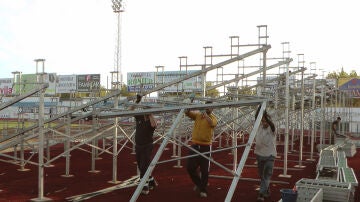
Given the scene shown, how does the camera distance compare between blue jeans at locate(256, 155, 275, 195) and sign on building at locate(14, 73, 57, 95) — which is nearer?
blue jeans at locate(256, 155, 275, 195)

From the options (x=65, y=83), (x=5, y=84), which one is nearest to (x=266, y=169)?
(x=65, y=83)

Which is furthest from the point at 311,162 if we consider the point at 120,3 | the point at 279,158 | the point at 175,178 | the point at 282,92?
the point at 120,3

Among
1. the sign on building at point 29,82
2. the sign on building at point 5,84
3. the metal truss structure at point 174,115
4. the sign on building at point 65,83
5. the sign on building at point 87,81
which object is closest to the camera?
the metal truss structure at point 174,115

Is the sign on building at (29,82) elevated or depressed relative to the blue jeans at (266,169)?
elevated

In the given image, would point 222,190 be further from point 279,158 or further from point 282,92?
point 282,92

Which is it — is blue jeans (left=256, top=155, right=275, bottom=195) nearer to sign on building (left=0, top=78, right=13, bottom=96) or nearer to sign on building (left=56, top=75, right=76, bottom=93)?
sign on building (left=56, top=75, right=76, bottom=93)

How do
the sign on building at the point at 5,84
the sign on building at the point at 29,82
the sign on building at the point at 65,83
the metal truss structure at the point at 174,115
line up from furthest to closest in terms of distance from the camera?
the sign on building at the point at 5,84 → the sign on building at the point at 65,83 → the sign on building at the point at 29,82 → the metal truss structure at the point at 174,115

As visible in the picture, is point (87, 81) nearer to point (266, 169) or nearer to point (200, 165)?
point (200, 165)

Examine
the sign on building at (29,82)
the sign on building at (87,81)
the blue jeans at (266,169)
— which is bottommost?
the blue jeans at (266,169)

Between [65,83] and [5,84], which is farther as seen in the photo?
[5,84]

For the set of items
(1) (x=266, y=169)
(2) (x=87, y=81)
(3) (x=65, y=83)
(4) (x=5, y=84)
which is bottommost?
(1) (x=266, y=169)

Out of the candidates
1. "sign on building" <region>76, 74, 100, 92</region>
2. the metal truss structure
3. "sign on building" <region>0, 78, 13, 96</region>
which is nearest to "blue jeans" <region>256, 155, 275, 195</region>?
the metal truss structure

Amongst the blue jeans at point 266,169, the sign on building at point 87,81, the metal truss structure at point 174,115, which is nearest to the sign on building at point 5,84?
the sign on building at point 87,81

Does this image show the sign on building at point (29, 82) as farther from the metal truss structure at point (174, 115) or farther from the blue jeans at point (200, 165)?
the blue jeans at point (200, 165)
